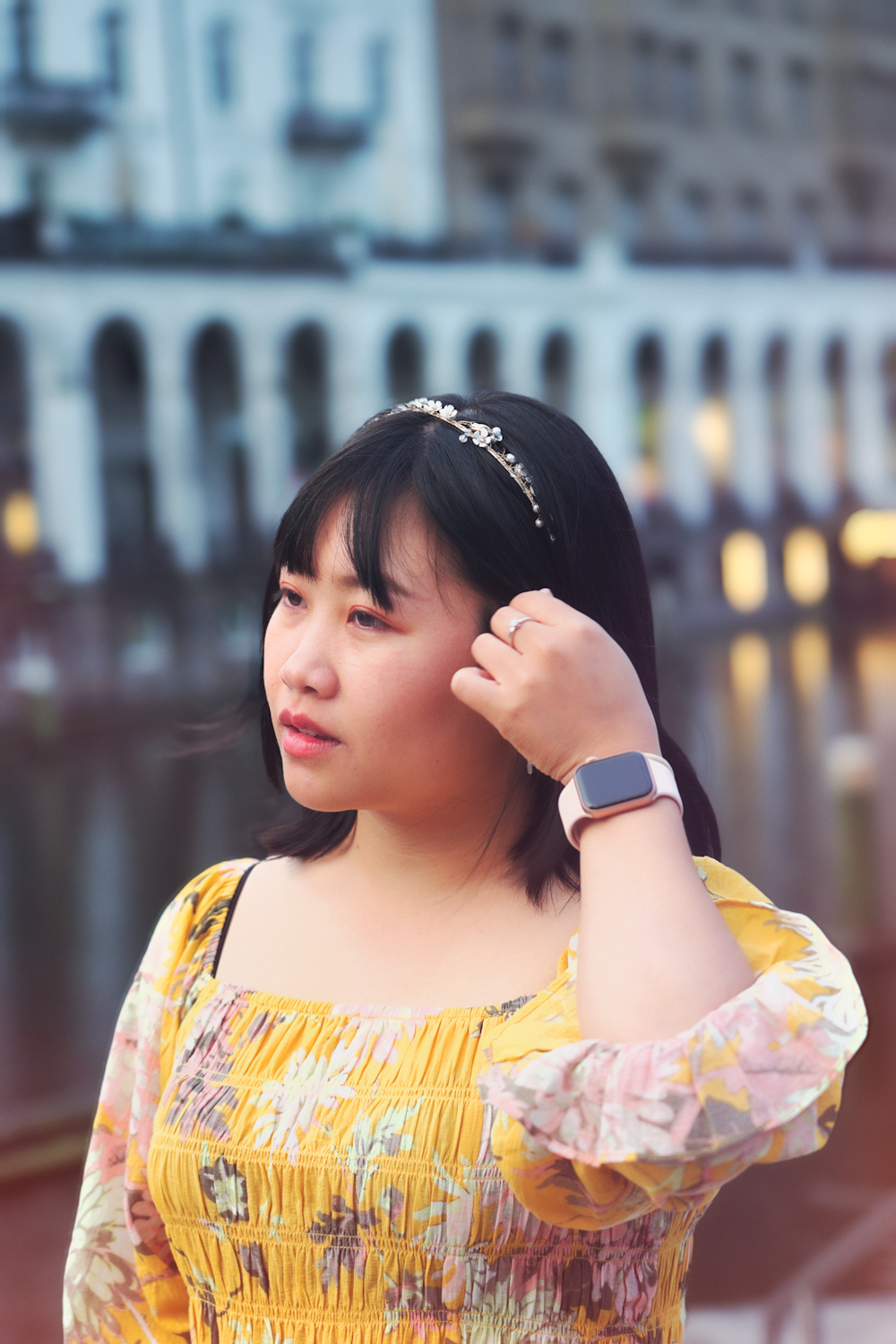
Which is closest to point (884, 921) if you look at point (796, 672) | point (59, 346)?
point (796, 672)

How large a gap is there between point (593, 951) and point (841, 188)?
14.4 feet

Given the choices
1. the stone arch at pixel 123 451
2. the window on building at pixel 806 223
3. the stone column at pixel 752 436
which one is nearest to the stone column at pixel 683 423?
Answer: the stone column at pixel 752 436

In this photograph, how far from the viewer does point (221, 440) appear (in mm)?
4301

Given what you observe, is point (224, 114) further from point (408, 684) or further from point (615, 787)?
point (615, 787)

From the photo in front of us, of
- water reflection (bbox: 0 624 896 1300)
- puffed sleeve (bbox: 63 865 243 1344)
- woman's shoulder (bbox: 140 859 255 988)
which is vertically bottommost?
water reflection (bbox: 0 624 896 1300)

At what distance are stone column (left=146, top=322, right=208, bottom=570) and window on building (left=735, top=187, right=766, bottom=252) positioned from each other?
1961 mm

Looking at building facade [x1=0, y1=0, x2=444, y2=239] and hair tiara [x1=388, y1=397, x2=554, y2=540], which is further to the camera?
building facade [x1=0, y1=0, x2=444, y2=239]

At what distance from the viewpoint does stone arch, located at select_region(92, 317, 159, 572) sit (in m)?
4.12

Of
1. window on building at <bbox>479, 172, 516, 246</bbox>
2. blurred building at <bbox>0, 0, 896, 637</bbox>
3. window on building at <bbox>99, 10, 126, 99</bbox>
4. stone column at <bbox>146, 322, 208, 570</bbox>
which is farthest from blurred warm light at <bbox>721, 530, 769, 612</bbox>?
window on building at <bbox>99, 10, 126, 99</bbox>

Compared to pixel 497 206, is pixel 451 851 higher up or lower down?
lower down

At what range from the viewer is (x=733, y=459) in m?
4.73

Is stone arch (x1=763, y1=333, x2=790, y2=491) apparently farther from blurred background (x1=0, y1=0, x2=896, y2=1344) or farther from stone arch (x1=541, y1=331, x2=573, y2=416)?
stone arch (x1=541, y1=331, x2=573, y2=416)

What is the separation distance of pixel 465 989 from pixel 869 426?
163 inches

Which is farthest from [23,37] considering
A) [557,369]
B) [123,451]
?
[557,369]
